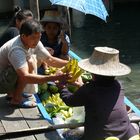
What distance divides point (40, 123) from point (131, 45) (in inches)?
264

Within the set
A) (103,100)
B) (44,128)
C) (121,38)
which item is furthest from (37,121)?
(121,38)

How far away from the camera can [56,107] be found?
5730 mm

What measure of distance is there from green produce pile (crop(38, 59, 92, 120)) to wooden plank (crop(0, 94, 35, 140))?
406 millimetres

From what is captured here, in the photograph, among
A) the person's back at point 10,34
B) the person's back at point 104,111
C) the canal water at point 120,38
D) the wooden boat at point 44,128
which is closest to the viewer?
the person's back at point 104,111

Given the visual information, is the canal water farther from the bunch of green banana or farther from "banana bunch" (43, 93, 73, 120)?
"banana bunch" (43, 93, 73, 120)

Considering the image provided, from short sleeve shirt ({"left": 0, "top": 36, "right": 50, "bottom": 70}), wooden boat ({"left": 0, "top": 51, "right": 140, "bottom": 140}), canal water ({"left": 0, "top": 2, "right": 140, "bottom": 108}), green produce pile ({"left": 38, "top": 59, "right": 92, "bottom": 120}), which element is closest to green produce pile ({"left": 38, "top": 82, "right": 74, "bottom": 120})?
green produce pile ({"left": 38, "top": 59, "right": 92, "bottom": 120})

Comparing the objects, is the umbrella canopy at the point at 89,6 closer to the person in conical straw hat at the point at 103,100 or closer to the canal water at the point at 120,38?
the person in conical straw hat at the point at 103,100

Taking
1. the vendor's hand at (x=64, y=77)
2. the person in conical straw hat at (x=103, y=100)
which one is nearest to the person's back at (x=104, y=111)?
the person in conical straw hat at (x=103, y=100)

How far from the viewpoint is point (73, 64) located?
537 cm

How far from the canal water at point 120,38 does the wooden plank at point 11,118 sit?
9.40 ft

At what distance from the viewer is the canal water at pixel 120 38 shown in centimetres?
905

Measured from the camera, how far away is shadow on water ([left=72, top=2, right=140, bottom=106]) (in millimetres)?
9086

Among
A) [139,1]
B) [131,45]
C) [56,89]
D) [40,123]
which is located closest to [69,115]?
[40,123]

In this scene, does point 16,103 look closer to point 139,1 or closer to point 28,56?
point 28,56
